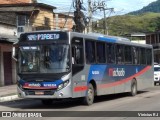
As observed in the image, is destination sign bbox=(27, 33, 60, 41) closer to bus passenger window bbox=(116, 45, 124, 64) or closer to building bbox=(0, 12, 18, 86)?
bus passenger window bbox=(116, 45, 124, 64)

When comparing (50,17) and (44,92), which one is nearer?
(44,92)

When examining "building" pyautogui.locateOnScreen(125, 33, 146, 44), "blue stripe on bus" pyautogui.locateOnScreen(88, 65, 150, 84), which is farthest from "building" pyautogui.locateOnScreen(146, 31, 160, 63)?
"blue stripe on bus" pyautogui.locateOnScreen(88, 65, 150, 84)

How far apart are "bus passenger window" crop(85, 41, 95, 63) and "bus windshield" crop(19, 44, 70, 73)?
5.34 ft

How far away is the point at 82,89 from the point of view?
17562 mm

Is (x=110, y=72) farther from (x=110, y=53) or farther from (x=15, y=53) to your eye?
(x=15, y=53)

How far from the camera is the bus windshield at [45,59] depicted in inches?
651

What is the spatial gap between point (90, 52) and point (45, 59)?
246 cm

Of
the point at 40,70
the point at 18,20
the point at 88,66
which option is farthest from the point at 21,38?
the point at 18,20

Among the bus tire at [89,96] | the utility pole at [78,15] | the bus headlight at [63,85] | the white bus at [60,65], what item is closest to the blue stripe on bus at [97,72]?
the white bus at [60,65]

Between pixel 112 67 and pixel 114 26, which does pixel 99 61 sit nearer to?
pixel 112 67

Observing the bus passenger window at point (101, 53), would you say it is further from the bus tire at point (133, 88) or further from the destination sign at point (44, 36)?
the bus tire at point (133, 88)

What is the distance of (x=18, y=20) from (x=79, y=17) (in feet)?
22.4

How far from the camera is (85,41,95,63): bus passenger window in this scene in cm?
1812

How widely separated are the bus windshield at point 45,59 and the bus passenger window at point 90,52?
5.34 ft
